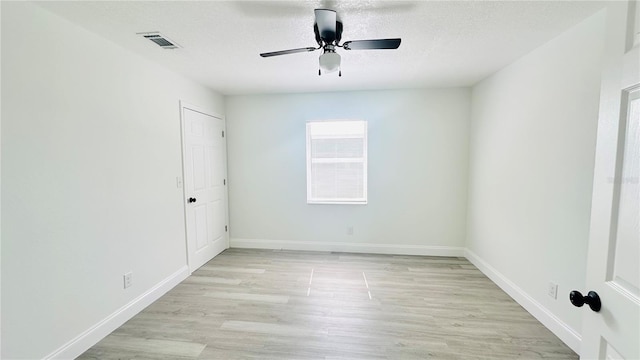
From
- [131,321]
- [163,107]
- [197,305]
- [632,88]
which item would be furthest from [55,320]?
[632,88]

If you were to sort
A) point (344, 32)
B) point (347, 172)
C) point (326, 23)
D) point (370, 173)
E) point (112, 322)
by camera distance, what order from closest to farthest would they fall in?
point (326, 23) < point (344, 32) < point (112, 322) < point (370, 173) < point (347, 172)

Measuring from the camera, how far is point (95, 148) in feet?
6.58

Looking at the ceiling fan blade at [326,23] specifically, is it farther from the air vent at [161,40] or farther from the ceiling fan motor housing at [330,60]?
the air vent at [161,40]

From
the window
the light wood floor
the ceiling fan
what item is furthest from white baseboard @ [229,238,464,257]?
the ceiling fan

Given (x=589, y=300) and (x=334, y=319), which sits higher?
(x=589, y=300)

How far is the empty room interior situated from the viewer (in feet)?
4.97

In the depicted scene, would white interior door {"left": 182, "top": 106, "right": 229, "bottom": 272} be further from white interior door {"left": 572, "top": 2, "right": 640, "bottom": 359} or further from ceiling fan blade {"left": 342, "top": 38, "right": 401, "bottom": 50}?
white interior door {"left": 572, "top": 2, "right": 640, "bottom": 359}

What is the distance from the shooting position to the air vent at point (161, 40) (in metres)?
2.00

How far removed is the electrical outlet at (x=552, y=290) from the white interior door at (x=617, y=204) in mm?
1580

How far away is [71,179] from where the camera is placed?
1837mm

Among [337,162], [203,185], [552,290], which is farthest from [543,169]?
[203,185]

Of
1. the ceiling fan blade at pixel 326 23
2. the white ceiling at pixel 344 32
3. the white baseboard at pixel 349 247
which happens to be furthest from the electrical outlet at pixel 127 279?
the ceiling fan blade at pixel 326 23

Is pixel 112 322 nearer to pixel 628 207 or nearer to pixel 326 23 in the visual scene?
pixel 326 23

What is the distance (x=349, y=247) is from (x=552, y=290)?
2.32 meters
